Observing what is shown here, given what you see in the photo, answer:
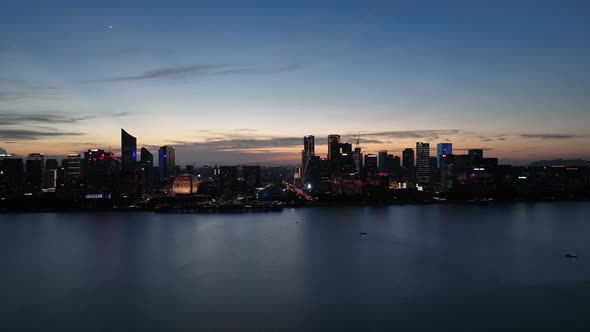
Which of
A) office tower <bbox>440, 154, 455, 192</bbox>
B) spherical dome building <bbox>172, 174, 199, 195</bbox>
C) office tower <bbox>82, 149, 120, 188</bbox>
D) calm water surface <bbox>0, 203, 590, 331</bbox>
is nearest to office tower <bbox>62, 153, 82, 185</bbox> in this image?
office tower <bbox>82, 149, 120, 188</bbox>

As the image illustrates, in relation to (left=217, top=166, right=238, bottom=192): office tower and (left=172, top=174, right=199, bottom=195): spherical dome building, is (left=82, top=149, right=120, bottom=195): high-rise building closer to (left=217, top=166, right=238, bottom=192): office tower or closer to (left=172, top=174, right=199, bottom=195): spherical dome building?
(left=172, top=174, right=199, bottom=195): spherical dome building

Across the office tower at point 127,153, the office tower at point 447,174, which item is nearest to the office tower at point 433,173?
the office tower at point 447,174

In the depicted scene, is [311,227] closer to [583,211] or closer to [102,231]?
[102,231]

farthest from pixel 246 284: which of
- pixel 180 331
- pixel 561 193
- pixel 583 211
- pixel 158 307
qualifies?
pixel 561 193

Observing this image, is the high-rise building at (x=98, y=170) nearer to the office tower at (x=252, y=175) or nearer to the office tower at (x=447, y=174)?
the office tower at (x=252, y=175)

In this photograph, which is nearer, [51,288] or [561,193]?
[51,288]

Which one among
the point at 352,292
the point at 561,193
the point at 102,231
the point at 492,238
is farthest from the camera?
the point at 561,193
